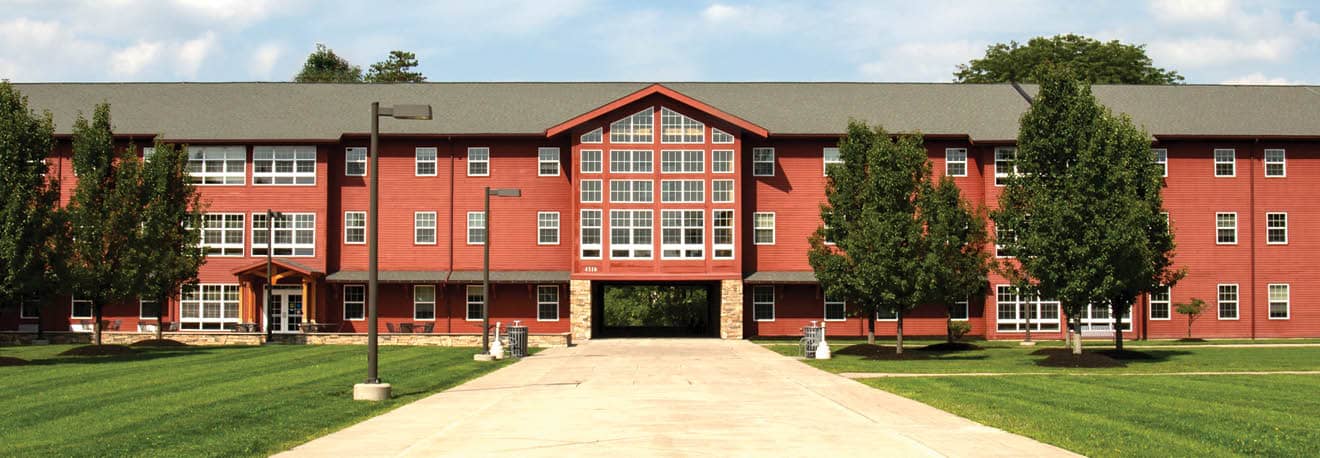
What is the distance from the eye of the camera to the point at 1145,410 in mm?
19141

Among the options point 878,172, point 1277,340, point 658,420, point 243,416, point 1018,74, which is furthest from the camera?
point 1018,74

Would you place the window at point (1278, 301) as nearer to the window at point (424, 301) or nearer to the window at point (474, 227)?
the window at point (474, 227)

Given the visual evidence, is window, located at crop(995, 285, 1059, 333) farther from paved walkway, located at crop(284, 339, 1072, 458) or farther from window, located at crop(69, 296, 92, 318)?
window, located at crop(69, 296, 92, 318)

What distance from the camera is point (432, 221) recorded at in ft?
177

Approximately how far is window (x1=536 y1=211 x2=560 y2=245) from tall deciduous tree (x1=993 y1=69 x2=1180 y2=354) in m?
23.7

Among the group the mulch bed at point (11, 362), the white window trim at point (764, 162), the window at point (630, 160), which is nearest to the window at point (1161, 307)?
the white window trim at point (764, 162)

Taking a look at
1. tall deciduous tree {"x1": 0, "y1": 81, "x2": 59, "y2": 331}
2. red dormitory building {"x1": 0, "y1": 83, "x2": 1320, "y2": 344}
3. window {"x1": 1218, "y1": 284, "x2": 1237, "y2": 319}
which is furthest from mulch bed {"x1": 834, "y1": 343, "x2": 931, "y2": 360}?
tall deciduous tree {"x1": 0, "y1": 81, "x2": 59, "y2": 331}

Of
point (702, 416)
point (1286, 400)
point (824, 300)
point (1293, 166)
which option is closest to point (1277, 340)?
point (1293, 166)

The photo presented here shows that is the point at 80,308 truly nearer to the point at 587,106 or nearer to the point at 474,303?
the point at 474,303

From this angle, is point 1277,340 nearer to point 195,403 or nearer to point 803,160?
point 803,160

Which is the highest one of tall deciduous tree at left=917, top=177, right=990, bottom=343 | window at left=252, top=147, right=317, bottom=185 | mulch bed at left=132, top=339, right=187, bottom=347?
window at left=252, top=147, right=317, bottom=185

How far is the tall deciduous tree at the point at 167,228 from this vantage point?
4128 cm

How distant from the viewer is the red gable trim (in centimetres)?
5076

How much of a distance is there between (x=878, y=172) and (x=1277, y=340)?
23.4 meters
